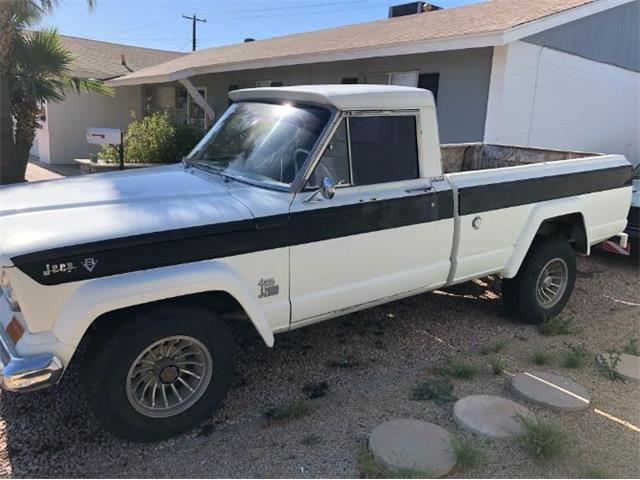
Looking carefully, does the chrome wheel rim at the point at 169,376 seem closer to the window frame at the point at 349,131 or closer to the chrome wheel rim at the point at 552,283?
the window frame at the point at 349,131

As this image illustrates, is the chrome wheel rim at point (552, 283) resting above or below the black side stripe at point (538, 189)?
below

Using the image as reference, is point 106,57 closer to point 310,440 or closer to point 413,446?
point 310,440

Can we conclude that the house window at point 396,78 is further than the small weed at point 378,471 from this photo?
Yes

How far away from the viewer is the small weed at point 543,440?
2885 millimetres

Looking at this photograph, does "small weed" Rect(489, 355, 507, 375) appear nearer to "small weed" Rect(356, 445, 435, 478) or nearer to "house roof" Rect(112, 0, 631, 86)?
"small weed" Rect(356, 445, 435, 478)

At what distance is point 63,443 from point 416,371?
2.39 m

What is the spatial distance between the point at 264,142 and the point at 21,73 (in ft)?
27.8

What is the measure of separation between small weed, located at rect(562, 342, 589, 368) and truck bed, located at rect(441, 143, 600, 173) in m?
2.58

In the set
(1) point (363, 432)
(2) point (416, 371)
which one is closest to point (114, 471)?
(1) point (363, 432)

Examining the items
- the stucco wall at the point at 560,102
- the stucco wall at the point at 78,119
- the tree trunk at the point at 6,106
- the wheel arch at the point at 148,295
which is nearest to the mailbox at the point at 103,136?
the tree trunk at the point at 6,106

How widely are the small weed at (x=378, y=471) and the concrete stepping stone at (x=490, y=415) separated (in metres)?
0.59

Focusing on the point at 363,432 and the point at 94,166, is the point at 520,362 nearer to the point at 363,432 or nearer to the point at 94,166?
the point at 363,432

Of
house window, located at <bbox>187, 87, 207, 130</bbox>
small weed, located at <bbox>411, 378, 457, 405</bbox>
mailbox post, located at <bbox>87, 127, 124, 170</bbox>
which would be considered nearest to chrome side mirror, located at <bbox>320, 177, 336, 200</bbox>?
Answer: small weed, located at <bbox>411, 378, 457, 405</bbox>

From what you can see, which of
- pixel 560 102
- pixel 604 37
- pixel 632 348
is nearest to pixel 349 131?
pixel 632 348
